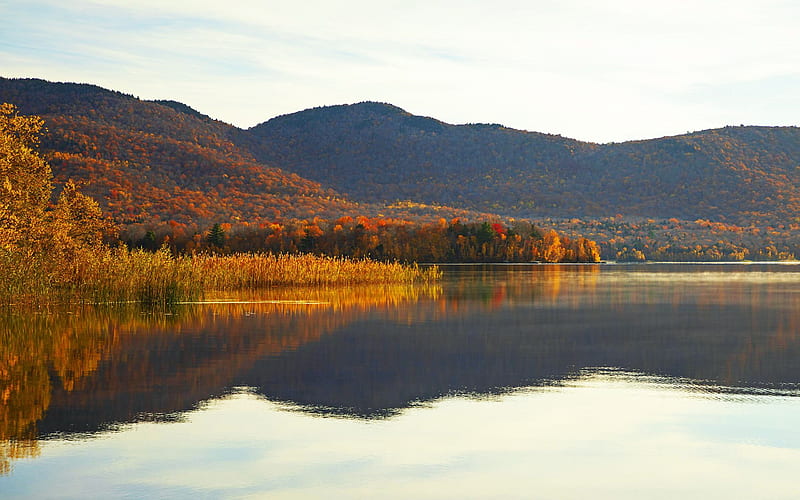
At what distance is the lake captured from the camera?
37.5 ft

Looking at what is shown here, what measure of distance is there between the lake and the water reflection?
0.28 feet

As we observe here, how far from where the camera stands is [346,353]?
2261cm

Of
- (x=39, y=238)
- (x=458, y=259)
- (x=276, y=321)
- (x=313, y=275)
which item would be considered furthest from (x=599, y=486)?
(x=458, y=259)

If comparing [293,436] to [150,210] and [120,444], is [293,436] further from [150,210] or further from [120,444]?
[150,210]

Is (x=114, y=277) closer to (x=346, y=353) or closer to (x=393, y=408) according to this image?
(x=346, y=353)

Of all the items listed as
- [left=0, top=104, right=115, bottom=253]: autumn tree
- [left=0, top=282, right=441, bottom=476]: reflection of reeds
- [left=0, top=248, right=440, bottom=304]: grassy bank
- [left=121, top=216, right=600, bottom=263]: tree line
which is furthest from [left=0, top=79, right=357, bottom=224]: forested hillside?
[left=0, top=104, right=115, bottom=253]: autumn tree

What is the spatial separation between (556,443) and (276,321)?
17490 millimetres

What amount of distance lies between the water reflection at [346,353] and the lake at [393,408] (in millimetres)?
84

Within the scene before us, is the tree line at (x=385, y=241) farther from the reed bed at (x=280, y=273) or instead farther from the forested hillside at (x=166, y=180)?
the reed bed at (x=280, y=273)

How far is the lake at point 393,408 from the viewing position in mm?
11422

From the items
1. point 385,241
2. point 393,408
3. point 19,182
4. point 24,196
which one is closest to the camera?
point 393,408

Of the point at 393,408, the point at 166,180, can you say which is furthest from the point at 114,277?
the point at 166,180

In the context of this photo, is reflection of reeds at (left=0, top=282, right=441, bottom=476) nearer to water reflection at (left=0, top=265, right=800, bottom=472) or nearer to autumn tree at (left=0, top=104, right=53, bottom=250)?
water reflection at (left=0, top=265, right=800, bottom=472)

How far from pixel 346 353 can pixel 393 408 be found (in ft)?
22.8
